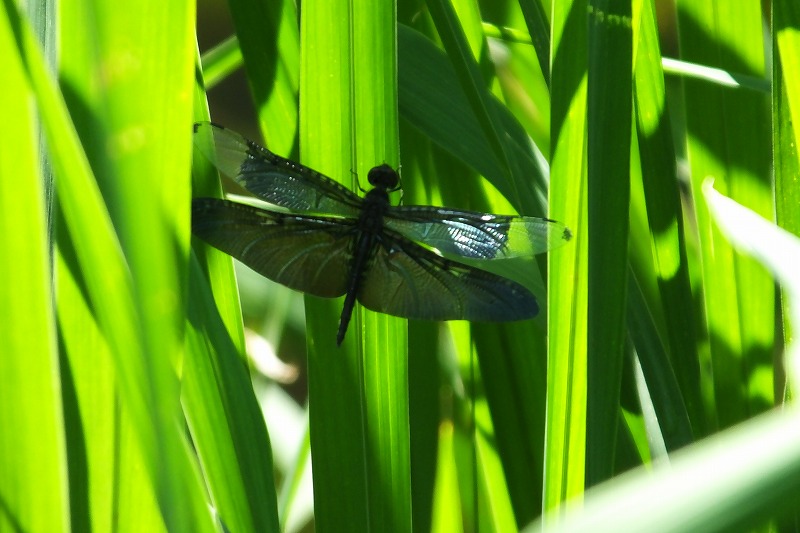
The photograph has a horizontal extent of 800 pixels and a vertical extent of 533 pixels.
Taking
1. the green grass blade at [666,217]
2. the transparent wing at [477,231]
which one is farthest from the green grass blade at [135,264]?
the green grass blade at [666,217]

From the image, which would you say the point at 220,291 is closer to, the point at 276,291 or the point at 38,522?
the point at 38,522

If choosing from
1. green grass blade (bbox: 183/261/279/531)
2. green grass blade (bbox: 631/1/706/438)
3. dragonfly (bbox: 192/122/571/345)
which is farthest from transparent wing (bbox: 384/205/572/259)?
green grass blade (bbox: 183/261/279/531)

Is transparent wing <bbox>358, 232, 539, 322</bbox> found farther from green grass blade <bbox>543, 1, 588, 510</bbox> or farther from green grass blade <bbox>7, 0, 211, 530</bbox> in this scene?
green grass blade <bbox>7, 0, 211, 530</bbox>

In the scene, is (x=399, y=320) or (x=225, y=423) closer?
(x=225, y=423)

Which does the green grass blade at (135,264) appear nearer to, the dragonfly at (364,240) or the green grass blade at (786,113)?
the dragonfly at (364,240)

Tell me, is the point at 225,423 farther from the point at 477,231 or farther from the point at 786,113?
the point at 786,113

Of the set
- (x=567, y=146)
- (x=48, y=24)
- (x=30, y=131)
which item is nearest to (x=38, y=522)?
(x=30, y=131)

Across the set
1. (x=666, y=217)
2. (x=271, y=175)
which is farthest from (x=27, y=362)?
(x=666, y=217)
